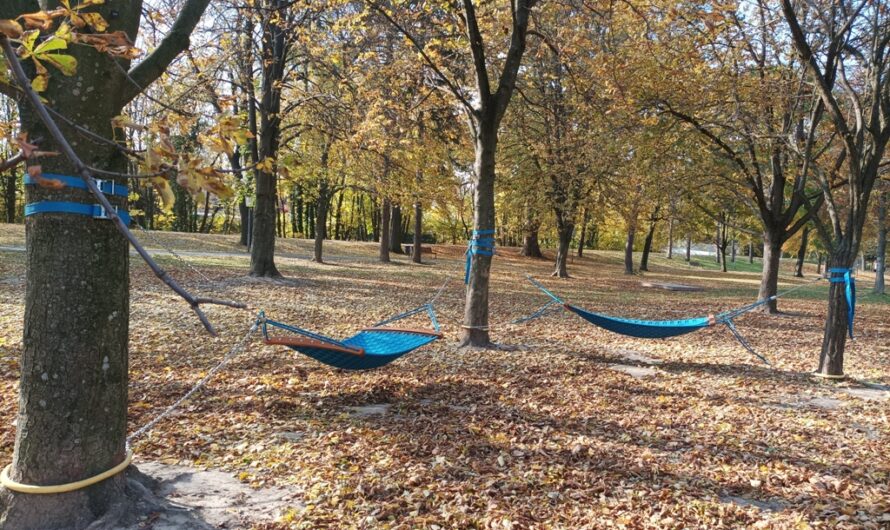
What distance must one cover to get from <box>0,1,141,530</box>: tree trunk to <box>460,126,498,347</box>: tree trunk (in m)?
4.36

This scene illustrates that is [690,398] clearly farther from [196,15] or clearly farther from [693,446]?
[196,15]

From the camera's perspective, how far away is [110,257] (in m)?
2.49

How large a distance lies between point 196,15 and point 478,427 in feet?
10.3

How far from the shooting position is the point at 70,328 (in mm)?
2387

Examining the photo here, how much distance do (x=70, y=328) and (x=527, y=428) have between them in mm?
2907

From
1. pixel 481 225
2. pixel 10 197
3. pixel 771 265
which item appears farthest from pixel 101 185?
pixel 10 197

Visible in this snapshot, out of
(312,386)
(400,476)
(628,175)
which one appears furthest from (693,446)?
(628,175)

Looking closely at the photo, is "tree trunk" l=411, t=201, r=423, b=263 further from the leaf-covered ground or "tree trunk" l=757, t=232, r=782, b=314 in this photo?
the leaf-covered ground

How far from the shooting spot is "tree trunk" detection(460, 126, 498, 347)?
6.45 meters

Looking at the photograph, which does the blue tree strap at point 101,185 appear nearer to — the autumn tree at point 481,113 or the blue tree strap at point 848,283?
the autumn tree at point 481,113

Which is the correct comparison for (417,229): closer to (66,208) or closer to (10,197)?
(66,208)

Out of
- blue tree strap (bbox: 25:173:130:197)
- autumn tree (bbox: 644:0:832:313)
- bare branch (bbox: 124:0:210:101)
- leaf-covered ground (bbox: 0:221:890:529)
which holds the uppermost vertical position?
autumn tree (bbox: 644:0:832:313)

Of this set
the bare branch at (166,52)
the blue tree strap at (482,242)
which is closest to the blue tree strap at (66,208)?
the bare branch at (166,52)

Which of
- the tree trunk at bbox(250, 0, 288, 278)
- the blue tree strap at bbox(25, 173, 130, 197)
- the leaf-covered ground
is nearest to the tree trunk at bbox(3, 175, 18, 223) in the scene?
the tree trunk at bbox(250, 0, 288, 278)
